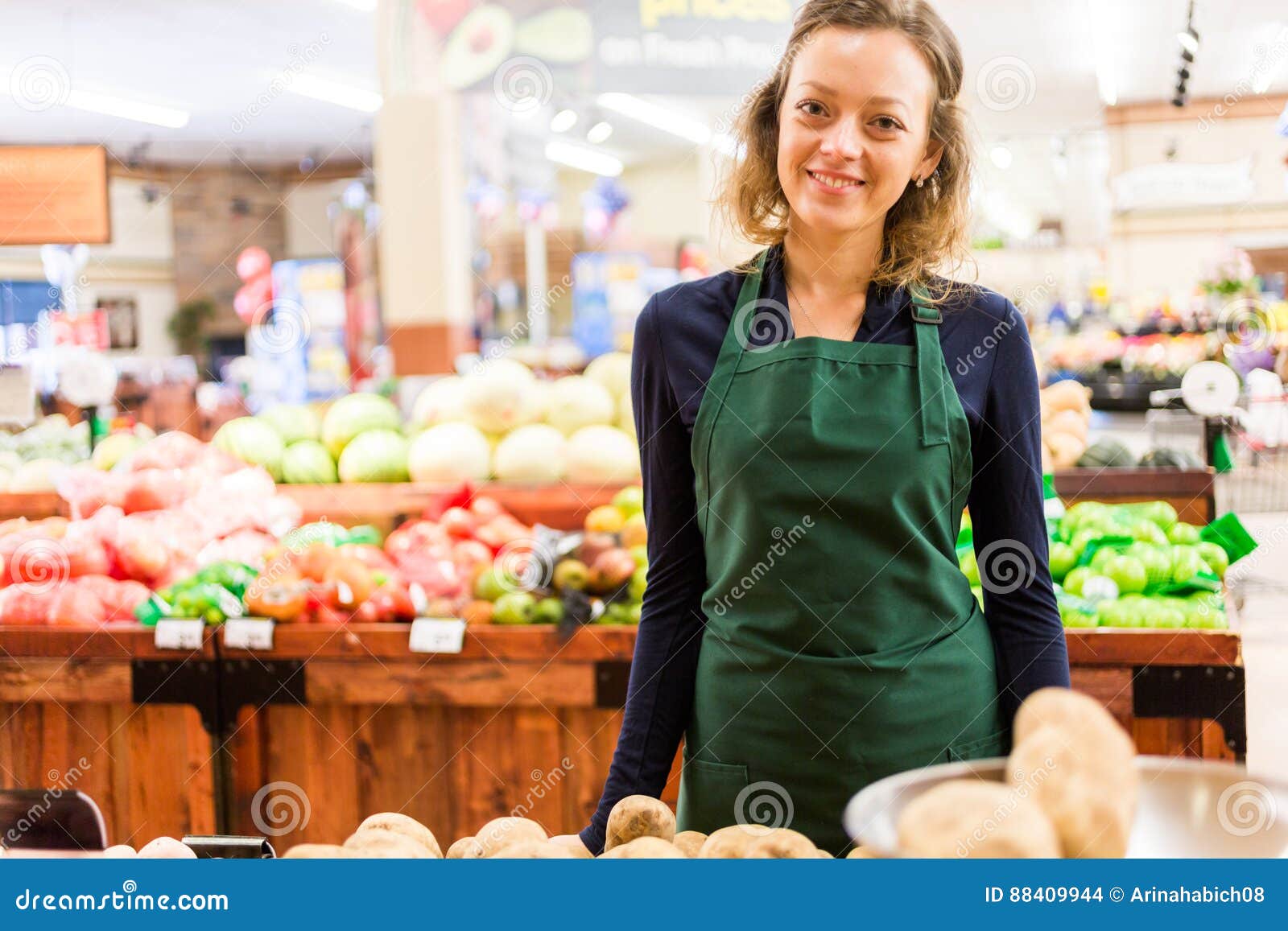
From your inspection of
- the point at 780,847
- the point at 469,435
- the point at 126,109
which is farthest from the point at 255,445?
the point at 126,109

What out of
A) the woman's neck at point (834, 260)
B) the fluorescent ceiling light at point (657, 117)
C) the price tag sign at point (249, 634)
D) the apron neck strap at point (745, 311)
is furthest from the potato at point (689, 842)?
the fluorescent ceiling light at point (657, 117)

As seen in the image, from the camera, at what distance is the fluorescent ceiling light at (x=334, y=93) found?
9.87 m

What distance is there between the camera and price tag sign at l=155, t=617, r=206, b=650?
2.69m

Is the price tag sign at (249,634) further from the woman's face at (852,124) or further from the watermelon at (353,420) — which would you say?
the woman's face at (852,124)

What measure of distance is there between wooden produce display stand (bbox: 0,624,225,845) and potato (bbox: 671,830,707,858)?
6.43ft

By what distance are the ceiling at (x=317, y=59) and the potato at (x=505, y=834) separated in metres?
5.40

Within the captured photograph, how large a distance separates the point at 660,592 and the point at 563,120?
8.90 m

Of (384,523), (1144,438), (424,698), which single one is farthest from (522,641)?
(1144,438)

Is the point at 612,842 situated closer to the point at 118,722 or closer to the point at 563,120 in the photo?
the point at 118,722

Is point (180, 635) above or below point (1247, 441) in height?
below

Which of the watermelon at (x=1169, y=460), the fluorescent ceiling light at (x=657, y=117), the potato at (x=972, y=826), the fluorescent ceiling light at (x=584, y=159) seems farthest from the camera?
the fluorescent ceiling light at (x=584, y=159)

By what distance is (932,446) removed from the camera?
4.29 ft

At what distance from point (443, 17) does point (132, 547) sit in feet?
7.41

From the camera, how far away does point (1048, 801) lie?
0.72 meters
